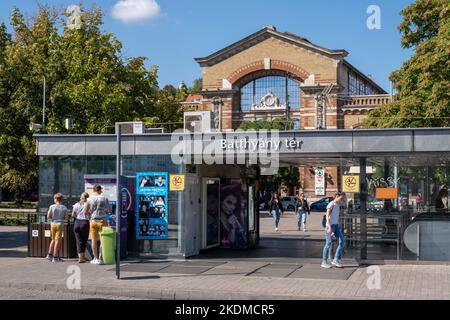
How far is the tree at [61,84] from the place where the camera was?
32094 millimetres

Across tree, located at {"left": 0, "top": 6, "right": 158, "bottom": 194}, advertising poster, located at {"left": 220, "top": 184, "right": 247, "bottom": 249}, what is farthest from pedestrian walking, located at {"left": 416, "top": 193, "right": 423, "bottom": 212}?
tree, located at {"left": 0, "top": 6, "right": 158, "bottom": 194}

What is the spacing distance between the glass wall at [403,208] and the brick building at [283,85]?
38.6 metres

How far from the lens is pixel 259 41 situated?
197 ft

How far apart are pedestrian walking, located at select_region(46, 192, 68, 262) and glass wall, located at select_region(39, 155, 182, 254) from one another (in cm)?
108

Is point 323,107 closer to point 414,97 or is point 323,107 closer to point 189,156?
point 414,97

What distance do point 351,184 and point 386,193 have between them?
132 centimetres

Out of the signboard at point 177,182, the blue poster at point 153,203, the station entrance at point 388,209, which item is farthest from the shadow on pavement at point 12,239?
the signboard at point 177,182

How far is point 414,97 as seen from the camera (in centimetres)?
2933

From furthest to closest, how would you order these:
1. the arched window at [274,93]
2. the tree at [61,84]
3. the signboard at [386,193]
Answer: the arched window at [274,93]
the tree at [61,84]
the signboard at [386,193]

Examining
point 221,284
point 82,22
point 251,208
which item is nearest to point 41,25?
point 82,22

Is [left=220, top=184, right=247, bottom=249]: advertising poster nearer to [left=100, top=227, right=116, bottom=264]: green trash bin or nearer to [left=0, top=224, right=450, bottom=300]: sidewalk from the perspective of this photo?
[left=0, top=224, right=450, bottom=300]: sidewalk

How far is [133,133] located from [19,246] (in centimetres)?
614

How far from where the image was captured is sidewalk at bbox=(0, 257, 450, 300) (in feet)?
36.6

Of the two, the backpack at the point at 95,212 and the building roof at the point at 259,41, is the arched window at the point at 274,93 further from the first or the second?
the backpack at the point at 95,212
